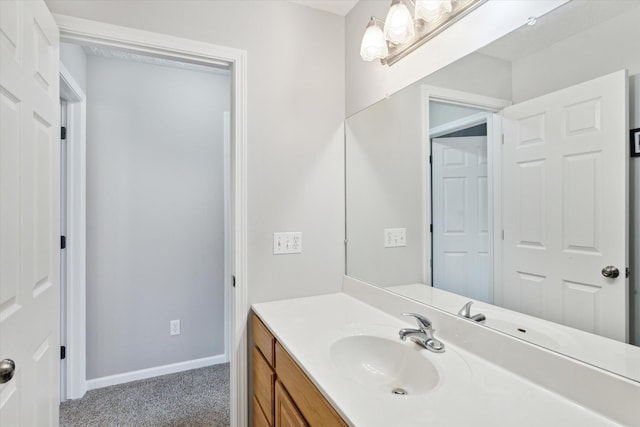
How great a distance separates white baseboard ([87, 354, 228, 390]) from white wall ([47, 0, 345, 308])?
144 centimetres

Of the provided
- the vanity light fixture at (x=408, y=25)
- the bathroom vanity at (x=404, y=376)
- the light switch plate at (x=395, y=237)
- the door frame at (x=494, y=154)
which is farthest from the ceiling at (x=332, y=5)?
the bathroom vanity at (x=404, y=376)

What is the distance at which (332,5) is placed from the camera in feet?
5.62

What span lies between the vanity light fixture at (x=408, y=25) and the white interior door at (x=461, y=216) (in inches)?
16.8

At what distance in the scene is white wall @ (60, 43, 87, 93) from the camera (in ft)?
6.26

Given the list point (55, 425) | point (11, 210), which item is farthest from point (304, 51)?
point (55, 425)

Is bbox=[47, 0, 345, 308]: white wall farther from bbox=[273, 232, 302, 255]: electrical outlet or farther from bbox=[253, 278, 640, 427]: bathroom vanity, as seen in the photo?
bbox=[253, 278, 640, 427]: bathroom vanity

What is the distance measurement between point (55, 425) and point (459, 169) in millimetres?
1929

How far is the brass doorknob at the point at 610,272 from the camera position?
2.47 ft

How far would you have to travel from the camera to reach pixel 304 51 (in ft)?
5.65

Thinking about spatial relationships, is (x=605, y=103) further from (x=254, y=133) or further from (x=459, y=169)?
(x=254, y=133)

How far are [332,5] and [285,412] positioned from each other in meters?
1.96

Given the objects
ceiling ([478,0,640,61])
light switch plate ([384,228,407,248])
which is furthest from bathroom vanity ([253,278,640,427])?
ceiling ([478,0,640,61])

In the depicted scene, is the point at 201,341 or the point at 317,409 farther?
the point at 201,341

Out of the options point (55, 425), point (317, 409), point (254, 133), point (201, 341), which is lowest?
point (201, 341)
